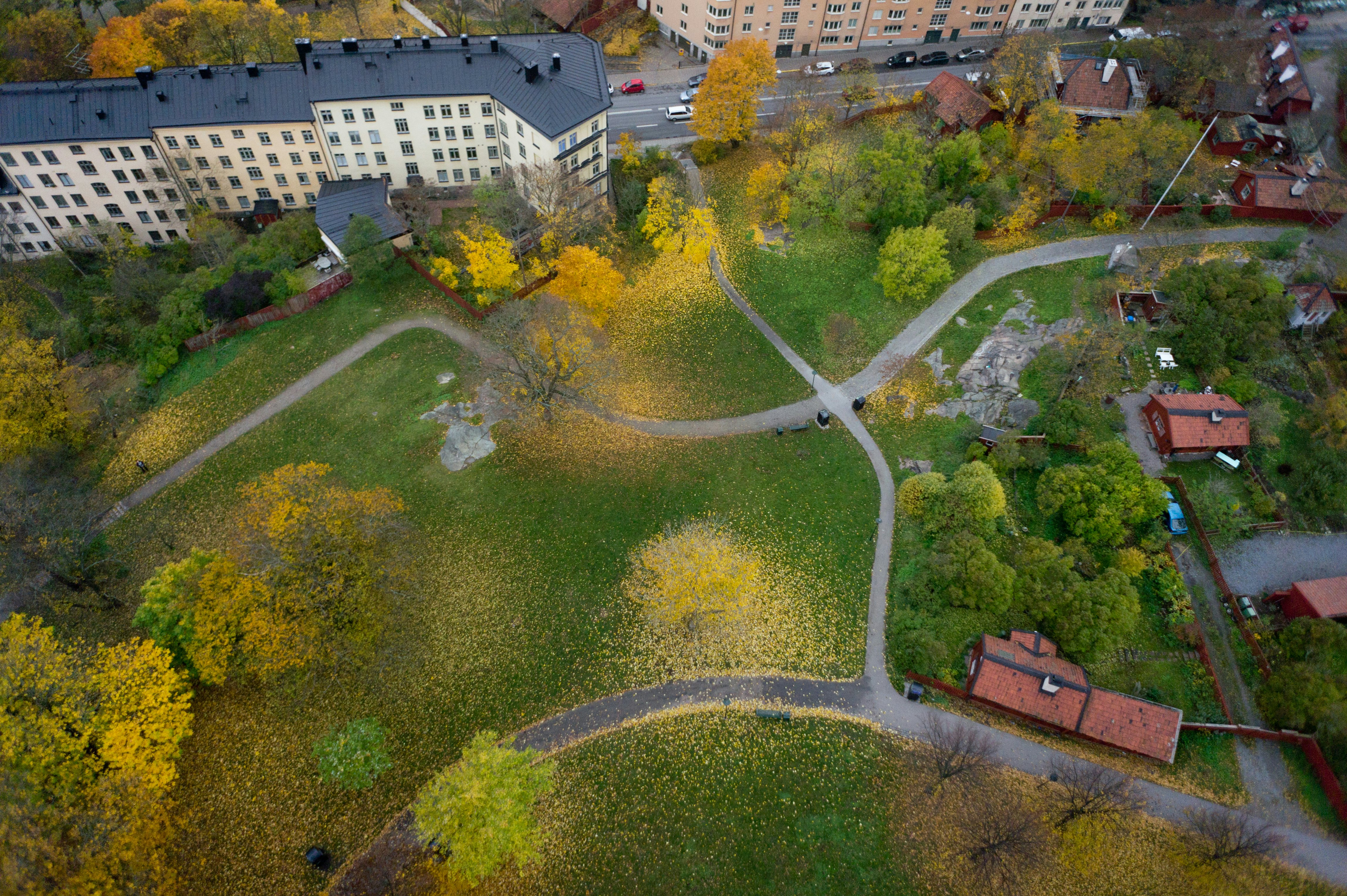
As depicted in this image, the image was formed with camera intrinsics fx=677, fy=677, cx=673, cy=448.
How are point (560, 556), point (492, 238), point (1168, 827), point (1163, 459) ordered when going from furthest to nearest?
point (492, 238), point (1163, 459), point (560, 556), point (1168, 827)

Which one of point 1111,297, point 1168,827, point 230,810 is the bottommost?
point 230,810

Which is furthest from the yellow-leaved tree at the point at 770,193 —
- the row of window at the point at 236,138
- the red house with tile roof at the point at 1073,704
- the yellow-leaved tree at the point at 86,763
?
the yellow-leaved tree at the point at 86,763

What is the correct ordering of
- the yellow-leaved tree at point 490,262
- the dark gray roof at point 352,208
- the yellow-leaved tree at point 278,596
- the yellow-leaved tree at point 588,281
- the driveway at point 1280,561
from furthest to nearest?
the dark gray roof at point 352,208 → the yellow-leaved tree at point 588,281 → the yellow-leaved tree at point 490,262 → the driveway at point 1280,561 → the yellow-leaved tree at point 278,596

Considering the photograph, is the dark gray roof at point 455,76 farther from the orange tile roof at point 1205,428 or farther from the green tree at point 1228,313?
the orange tile roof at point 1205,428

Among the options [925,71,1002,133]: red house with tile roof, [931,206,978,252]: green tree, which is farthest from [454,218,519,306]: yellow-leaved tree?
[925,71,1002,133]: red house with tile roof

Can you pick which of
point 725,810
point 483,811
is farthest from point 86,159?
point 725,810

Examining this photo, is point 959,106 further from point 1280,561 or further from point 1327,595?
point 1327,595

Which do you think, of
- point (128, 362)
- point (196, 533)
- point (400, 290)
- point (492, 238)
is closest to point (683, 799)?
point (196, 533)

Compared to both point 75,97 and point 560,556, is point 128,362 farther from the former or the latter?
point 560,556
